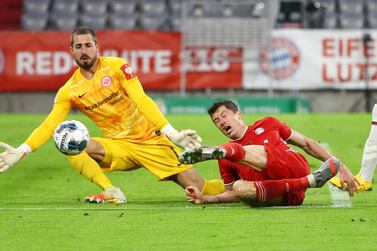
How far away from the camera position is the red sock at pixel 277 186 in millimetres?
8383

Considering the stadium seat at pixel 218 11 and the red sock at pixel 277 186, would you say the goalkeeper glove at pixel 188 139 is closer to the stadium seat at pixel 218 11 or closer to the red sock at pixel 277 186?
the red sock at pixel 277 186

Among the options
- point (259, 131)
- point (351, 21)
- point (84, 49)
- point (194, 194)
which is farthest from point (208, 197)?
point (351, 21)

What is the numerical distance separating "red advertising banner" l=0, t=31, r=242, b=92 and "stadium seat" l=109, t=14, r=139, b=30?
1.97 metres

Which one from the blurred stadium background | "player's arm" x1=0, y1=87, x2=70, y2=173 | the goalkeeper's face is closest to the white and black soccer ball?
"player's arm" x1=0, y1=87, x2=70, y2=173

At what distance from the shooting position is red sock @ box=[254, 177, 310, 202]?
330 inches

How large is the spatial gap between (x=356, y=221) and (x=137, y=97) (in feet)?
7.68

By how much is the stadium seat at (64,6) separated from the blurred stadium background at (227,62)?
1010 mm

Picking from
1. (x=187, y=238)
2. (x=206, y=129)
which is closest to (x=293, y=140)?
(x=187, y=238)

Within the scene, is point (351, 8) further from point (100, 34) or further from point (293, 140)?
point (293, 140)

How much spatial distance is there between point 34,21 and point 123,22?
217 centimetres

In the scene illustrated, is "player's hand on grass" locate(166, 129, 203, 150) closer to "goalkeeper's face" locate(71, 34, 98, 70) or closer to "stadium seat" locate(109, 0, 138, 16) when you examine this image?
"goalkeeper's face" locate(71, 34, 98, 70)

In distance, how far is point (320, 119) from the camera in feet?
67.6

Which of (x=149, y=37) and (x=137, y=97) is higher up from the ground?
(x=137, y=97)

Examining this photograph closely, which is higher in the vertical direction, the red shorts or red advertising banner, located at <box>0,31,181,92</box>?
the red shorts
